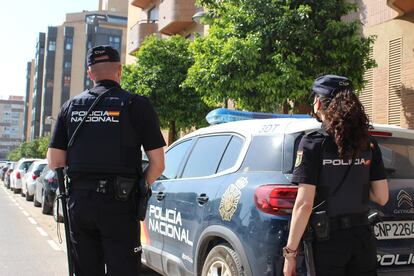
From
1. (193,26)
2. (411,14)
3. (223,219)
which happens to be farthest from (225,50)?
(193,26)

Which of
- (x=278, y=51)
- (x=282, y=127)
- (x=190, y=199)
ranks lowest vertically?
(x=190, y=199)

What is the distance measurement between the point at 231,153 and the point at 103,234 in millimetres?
1477

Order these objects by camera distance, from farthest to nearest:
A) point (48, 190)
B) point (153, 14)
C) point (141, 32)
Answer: point (153, 14)
point (141, 32)
point (48, 190)

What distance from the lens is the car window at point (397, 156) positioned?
4137 mm

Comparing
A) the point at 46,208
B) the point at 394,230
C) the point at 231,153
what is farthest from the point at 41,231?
the point at 394,230

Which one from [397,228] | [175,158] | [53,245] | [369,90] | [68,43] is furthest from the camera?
[68,43]

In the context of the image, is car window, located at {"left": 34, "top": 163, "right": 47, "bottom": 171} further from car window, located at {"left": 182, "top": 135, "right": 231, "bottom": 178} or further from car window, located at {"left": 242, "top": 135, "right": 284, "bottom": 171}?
car window, located at {"left": 242, "top": 135, "right": 284, "bottom": 171}

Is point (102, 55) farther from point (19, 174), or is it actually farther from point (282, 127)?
point (19, 174)

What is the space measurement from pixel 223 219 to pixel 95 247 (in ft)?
3.34

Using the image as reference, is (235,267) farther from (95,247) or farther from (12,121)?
(12,121)

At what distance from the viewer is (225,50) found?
980 cm

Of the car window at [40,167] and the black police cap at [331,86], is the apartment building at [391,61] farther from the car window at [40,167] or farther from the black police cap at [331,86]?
the car window at [40,167]

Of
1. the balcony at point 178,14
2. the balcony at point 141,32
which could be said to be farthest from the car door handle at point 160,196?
the balcony at point 141,32

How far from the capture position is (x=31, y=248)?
8781 millimetres
